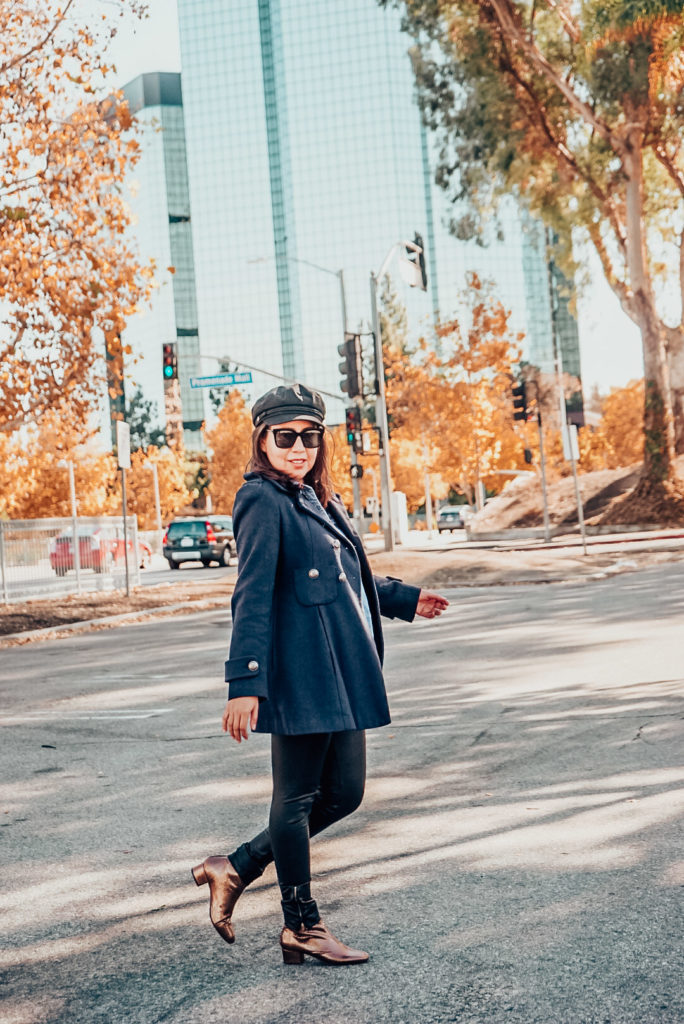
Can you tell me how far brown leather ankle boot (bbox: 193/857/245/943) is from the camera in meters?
3.64

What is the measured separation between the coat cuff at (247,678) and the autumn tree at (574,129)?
26594mm

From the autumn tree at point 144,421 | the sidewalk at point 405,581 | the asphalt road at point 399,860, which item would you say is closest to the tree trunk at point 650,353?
the sidewalk at point 405,581

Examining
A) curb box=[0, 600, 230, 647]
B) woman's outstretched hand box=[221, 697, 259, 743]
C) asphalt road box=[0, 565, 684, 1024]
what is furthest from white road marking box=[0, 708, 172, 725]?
curb box=[0, 600, 230, 647]

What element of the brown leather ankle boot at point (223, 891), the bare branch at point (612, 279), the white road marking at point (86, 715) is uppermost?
the bare branch at point (612, 279)

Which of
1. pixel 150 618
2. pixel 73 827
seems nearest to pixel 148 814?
pixel 73 827

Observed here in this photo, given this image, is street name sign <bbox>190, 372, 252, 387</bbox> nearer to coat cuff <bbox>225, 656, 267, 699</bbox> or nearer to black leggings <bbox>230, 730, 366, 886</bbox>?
black leggings <bbox>230, 730, 366, 886</bbox>

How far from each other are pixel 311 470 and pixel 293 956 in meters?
1.50

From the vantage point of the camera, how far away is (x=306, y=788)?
352 cm

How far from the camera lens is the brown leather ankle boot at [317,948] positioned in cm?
350

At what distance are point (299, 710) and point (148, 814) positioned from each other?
2507mm

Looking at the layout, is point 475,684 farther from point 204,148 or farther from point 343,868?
point 204,148

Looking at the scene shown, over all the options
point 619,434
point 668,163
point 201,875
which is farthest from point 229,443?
point 201,875

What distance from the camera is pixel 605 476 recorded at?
42.2 m

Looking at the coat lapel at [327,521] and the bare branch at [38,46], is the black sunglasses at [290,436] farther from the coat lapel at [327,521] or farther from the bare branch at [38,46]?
the bare branch at [38,46]
